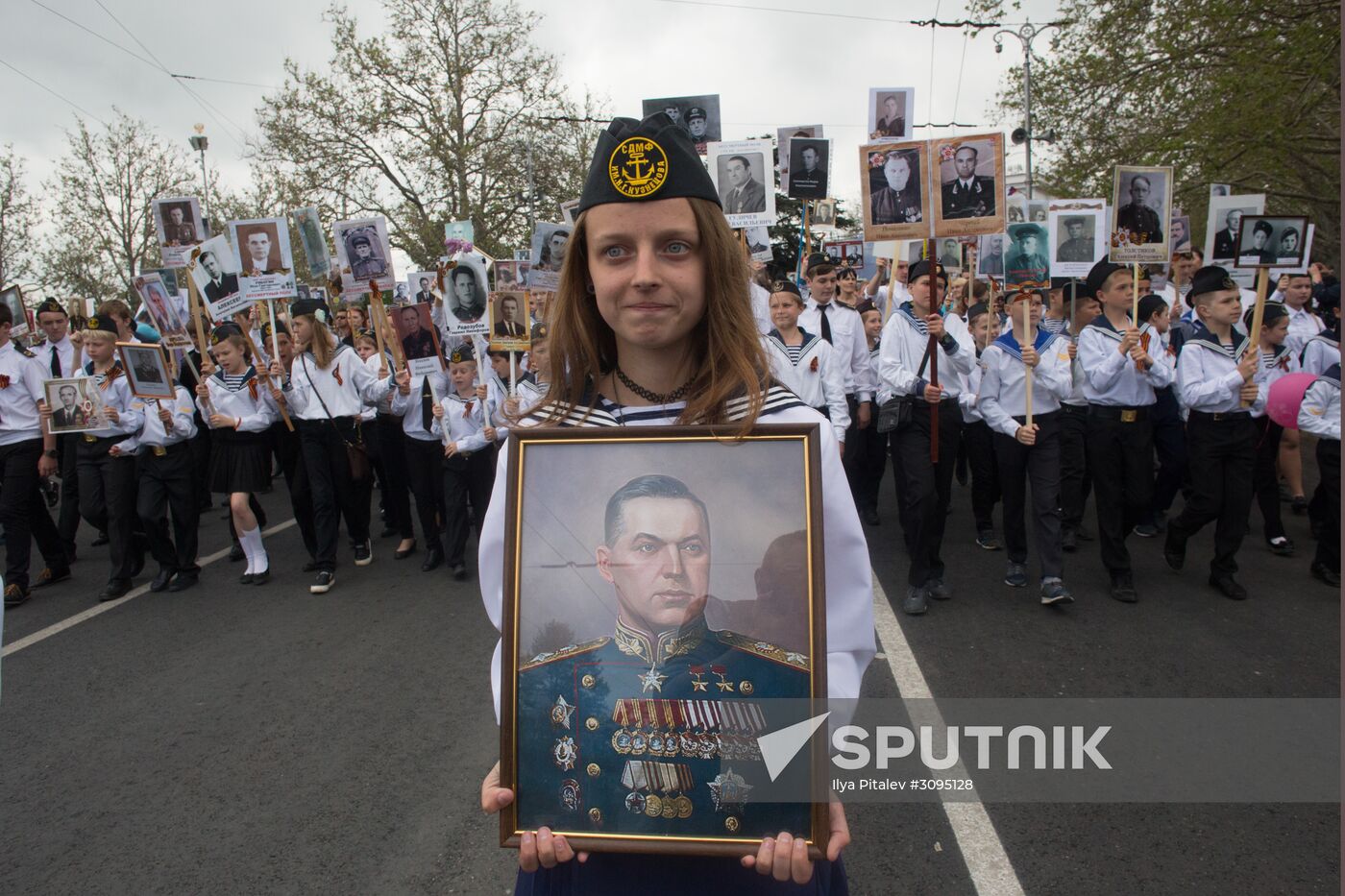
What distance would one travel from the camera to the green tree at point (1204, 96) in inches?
518

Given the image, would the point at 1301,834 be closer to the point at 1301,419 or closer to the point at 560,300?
the point at 560,300

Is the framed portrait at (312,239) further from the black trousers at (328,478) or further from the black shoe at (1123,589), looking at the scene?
the black shoe at (1123,589)

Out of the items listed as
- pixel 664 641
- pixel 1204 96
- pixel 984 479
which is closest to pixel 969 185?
pixel 984 479

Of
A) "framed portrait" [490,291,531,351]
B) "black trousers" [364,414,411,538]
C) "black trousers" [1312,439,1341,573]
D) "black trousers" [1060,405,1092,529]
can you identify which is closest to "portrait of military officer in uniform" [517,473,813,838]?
"framed portrait" [490,291,531,351]

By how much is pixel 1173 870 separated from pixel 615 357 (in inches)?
109

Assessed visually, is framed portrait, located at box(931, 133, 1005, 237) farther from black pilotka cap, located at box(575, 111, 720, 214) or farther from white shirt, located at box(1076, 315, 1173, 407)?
black pilotka cap, located at box(575, 111, 720, 214)

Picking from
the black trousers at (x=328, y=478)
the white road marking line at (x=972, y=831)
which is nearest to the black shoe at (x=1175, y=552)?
the white road marking line at (x=972, y=831)

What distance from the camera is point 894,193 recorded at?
6098 mm

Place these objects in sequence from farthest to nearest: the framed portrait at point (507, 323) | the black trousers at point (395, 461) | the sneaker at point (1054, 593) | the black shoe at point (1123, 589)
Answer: the black trousers at point (395, 461) → the framed portrait at point (507, 323) → the black shoe at point (1123, 589) → the sneaker at point (1054, 593)

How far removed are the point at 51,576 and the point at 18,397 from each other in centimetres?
174

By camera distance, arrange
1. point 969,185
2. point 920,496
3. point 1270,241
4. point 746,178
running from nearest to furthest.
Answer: point 969,185
point 920,496
point 1270,241
point 746,178

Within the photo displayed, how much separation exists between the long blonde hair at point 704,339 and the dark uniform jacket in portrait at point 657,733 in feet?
1.34

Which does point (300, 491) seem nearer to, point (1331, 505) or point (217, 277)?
point (217, 277)

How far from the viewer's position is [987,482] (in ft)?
26.0
